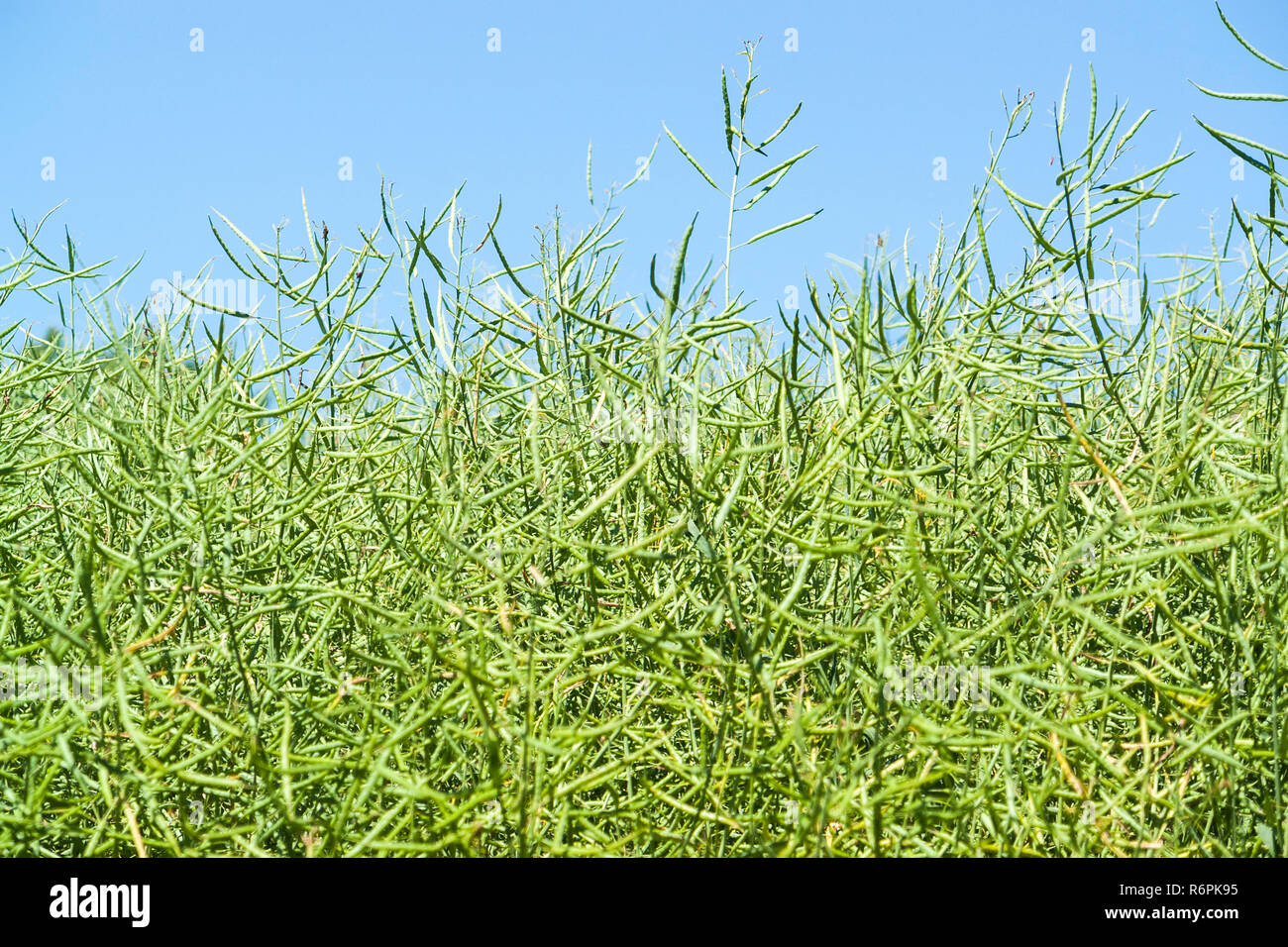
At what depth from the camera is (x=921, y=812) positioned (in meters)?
0.38

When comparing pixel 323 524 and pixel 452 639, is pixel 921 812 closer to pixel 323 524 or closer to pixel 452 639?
pixel 452 639

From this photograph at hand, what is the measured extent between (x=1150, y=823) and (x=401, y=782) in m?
0.31

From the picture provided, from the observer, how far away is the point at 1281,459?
0.39m

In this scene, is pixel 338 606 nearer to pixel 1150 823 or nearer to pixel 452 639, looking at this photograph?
pixel 452 639

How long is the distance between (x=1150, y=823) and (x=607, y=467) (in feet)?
0.95

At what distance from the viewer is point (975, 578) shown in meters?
0.47

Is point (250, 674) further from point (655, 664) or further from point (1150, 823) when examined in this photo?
point (1150, 823)

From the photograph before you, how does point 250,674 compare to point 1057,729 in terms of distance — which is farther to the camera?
point 250,674

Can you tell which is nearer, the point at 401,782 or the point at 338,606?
the point at 401,782
